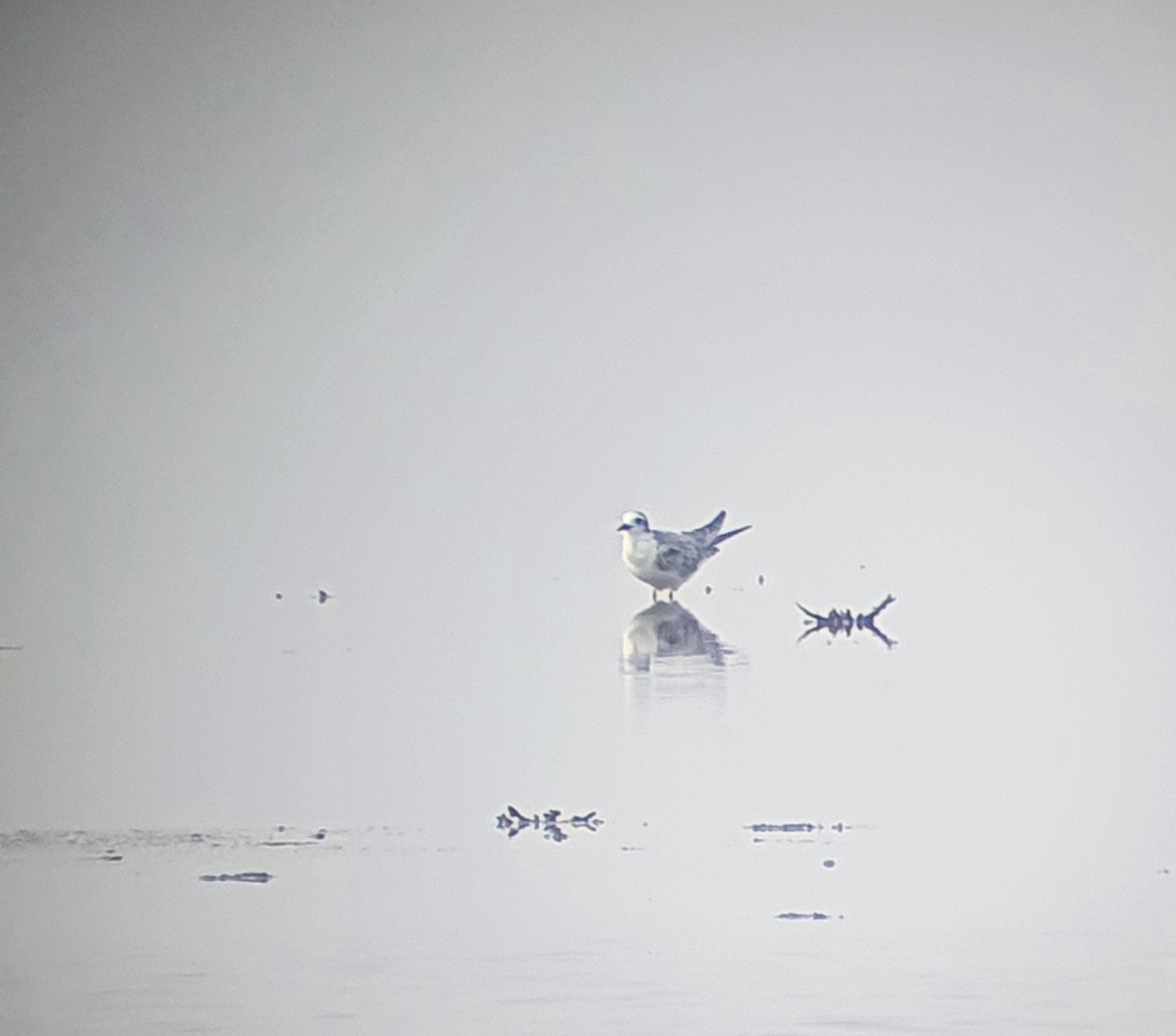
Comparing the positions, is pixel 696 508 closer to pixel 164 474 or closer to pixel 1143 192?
pixel 164 474

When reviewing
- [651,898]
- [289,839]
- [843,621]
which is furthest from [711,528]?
[651,898]

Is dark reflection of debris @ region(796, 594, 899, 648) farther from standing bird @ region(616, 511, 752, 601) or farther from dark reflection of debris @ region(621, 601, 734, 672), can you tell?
standing bird @ region(616, 511, 752, 601)

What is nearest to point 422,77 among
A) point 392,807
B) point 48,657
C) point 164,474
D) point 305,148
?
point 305,148

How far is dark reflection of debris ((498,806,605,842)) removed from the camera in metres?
2.93

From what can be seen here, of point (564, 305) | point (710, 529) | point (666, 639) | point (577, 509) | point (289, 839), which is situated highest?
point (564, 305)

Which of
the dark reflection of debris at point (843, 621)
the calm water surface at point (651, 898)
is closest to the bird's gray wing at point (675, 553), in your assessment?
the dark reflection of debris at point (843, 621)

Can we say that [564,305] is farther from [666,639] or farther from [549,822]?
[549,822]

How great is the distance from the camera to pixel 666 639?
4.34m

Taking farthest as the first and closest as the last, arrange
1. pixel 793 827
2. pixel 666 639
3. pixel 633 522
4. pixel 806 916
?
pixel 633 522 < pixel 666 639 < pixel 793 827 < pixel 806 916

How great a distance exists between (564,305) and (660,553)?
2439 millimetres

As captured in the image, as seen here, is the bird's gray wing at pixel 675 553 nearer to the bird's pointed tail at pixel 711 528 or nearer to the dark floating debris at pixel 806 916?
the bird's pointed tail at pixel 711 528

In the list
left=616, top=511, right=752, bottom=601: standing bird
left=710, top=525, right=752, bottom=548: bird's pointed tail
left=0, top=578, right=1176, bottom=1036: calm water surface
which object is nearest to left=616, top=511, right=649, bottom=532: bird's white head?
left=616, top=511, right=752, bottom=601: standing bird

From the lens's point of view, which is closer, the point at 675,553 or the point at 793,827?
the point at 793,827

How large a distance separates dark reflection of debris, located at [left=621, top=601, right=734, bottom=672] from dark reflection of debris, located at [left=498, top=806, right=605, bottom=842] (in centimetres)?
98
